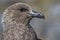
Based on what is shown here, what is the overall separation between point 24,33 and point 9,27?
0.44ft

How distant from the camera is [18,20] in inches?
152

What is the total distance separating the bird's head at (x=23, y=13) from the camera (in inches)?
152

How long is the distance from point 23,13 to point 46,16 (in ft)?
2.04

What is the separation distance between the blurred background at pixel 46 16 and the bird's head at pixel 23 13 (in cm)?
28

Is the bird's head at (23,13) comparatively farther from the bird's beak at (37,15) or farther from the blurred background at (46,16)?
the blurred background at (46,16)

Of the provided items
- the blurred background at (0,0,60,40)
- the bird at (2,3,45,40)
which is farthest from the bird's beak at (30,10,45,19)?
the blurred background at (0,0,60,40)

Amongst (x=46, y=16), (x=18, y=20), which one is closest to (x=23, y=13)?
(x=18, y=20)

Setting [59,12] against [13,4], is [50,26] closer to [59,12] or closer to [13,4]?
[59,12]

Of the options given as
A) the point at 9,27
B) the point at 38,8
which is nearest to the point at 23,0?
the point at 38,8

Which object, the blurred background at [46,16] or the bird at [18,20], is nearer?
the bird at [18,20]

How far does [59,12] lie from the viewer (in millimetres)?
4629

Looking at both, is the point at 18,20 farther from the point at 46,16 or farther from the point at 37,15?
the point at 46,16

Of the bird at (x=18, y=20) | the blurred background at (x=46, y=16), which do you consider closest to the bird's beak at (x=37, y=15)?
the bird at (x=18, y=20)

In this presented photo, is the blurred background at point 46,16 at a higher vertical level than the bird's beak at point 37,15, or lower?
lower
